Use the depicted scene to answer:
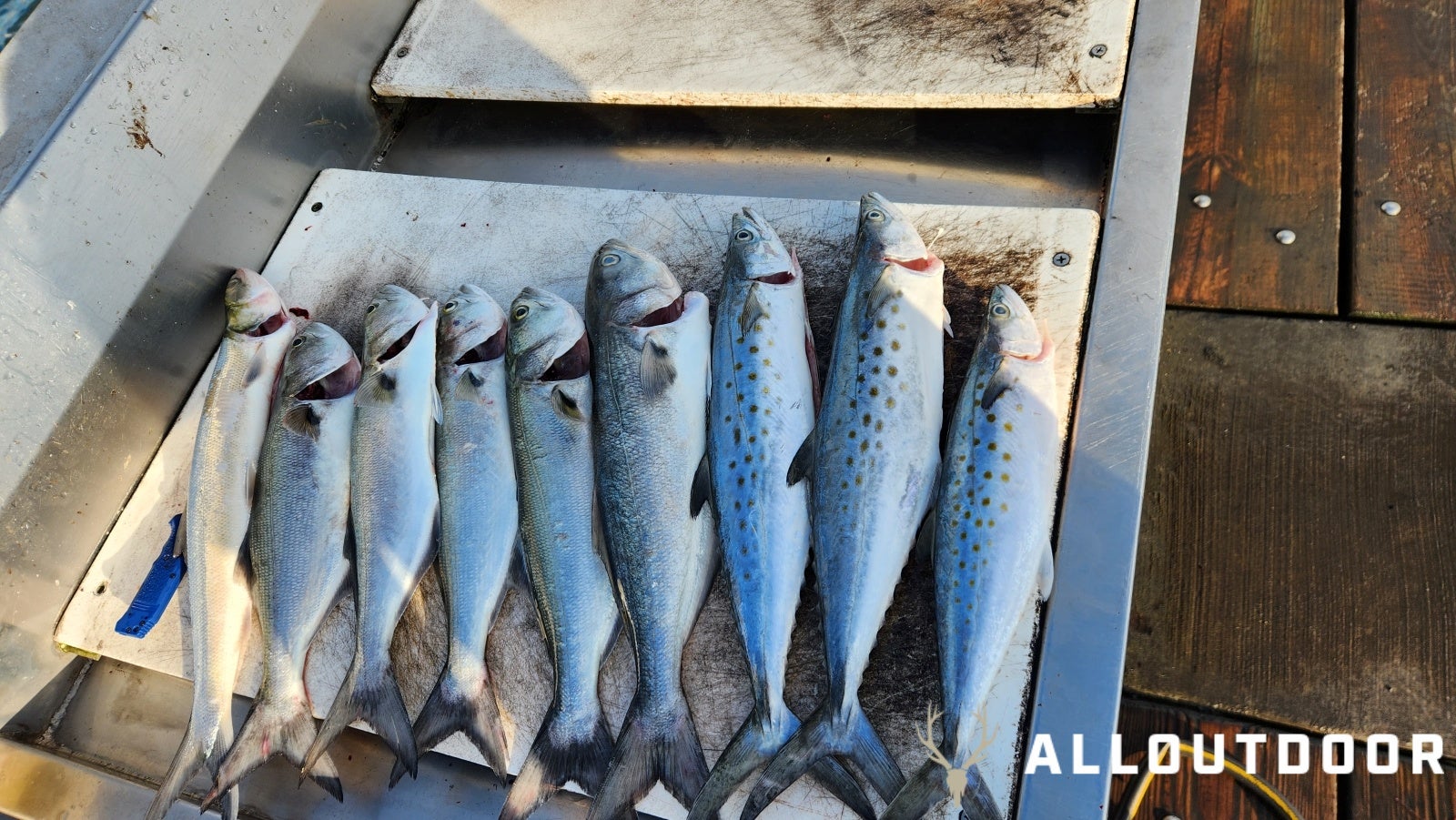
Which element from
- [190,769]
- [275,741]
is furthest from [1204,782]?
[190,769]

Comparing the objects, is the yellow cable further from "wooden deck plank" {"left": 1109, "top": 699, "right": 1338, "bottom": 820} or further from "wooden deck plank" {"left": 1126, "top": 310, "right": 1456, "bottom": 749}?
"wooden deck plank" {"left": 1126, "top": 310, "right": 1456, "bottom": 749}

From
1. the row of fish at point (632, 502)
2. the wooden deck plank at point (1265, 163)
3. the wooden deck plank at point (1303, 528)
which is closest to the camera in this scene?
the row of fish at point (632, 502)

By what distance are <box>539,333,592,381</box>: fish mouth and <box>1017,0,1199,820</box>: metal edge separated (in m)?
1.37

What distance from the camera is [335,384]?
8.65 ft

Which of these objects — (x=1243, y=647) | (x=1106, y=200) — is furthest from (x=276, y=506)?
(x=1243, y=647)

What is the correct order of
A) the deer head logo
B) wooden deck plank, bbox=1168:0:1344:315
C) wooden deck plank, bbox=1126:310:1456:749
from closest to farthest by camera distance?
the deer head logo < wooden deck plank, bbox=1126:310:1456:749 < wooden deck plank, bbox=1168:0:1344:315

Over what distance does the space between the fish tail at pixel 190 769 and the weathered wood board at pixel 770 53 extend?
2402 millimetres

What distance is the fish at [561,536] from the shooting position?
205cm

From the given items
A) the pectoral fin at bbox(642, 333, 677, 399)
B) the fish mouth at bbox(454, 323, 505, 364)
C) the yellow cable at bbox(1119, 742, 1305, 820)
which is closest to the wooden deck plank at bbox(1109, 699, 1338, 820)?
the yellow cable at bbox(1119, 742, 1305, 820)

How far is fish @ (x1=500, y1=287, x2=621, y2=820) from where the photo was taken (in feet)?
6.72

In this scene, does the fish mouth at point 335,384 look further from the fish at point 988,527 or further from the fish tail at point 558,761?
the fish at point 988,527

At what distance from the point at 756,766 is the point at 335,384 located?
1.80 metres

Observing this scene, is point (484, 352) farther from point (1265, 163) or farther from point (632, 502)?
point (1265, 163)

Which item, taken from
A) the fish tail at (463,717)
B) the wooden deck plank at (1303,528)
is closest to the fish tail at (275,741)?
the fish tail at (463,717)
